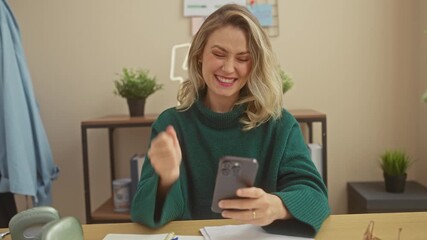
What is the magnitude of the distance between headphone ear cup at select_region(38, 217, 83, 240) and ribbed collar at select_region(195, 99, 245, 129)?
55 cm

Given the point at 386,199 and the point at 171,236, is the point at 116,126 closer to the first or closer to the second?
the point at 171,236

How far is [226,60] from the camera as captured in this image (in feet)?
3.44

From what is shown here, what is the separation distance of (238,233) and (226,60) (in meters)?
0.45

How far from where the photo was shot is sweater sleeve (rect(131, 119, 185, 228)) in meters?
0.88

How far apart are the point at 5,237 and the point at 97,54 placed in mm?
1447

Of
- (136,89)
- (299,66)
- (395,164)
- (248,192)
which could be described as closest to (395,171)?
(395,164)

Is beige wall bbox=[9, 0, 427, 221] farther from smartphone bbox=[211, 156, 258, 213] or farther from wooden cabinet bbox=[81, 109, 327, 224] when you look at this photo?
smartphone bbox=[211, 156, 258, 213]

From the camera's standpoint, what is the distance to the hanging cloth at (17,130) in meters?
1.61

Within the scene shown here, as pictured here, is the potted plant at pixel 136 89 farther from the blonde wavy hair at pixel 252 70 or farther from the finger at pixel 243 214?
the finger at pixel 243 214

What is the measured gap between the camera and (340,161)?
7.11ft

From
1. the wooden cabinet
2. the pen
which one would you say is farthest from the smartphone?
the wooden cabinet

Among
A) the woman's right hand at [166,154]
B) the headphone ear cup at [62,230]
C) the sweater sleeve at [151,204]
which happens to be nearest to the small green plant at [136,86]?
the sweater sleeve at [151,204]

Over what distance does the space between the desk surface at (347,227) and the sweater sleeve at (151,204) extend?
18 mm

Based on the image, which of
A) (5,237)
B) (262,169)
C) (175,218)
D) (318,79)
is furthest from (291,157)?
(318,79)
